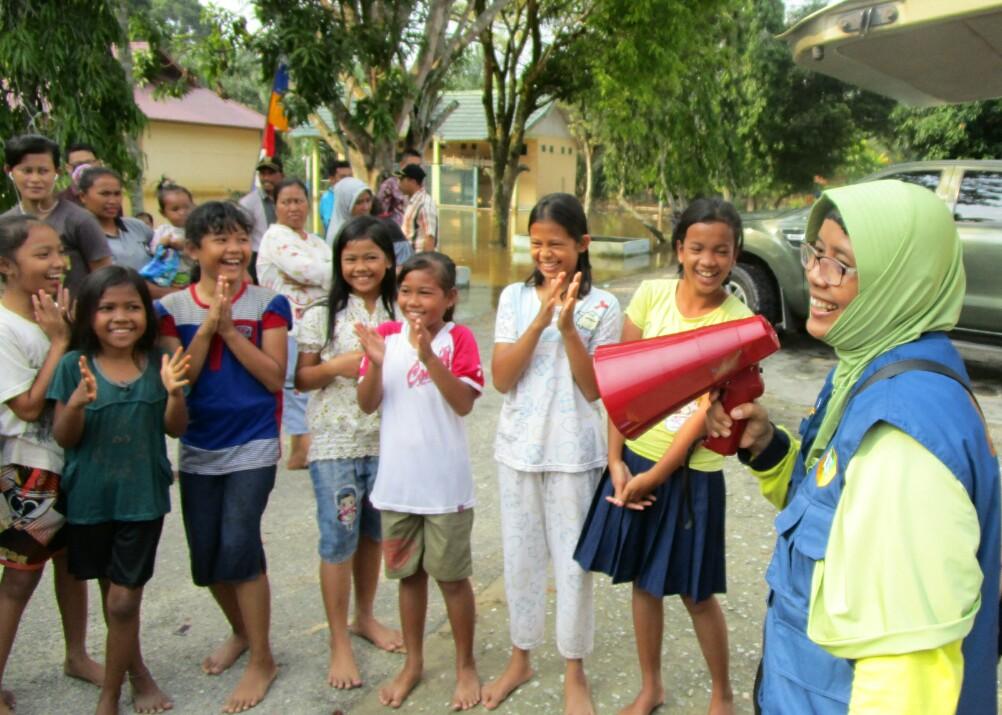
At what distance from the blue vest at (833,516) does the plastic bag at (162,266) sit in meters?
3.79

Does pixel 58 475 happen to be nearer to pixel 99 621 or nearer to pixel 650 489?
pixel 99 621

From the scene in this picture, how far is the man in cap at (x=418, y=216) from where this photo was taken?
21.2ft

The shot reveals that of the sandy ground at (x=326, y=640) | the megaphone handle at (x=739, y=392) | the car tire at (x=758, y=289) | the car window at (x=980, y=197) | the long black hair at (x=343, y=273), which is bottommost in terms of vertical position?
the sandy ground at (x=326, y=640)

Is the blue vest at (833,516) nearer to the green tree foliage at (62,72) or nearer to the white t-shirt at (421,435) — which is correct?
the white t-shirt at (421,435)

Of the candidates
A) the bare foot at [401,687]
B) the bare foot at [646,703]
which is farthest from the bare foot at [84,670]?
the bare foot at [646,703]

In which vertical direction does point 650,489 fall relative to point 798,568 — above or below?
below

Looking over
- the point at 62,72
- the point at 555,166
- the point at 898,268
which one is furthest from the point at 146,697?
the point at 555,166

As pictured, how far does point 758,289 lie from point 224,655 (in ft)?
18.2

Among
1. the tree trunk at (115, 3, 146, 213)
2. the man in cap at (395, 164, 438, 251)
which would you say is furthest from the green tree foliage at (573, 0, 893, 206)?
the tree trunk at (115, 3, 146, 213)

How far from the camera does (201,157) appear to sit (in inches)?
890

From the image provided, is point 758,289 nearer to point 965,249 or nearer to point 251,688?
point 965,249

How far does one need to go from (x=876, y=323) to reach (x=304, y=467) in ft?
11.4

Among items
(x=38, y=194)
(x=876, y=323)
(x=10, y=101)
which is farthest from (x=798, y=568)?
(x=10, y=101)

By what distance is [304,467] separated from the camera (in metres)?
4.29
